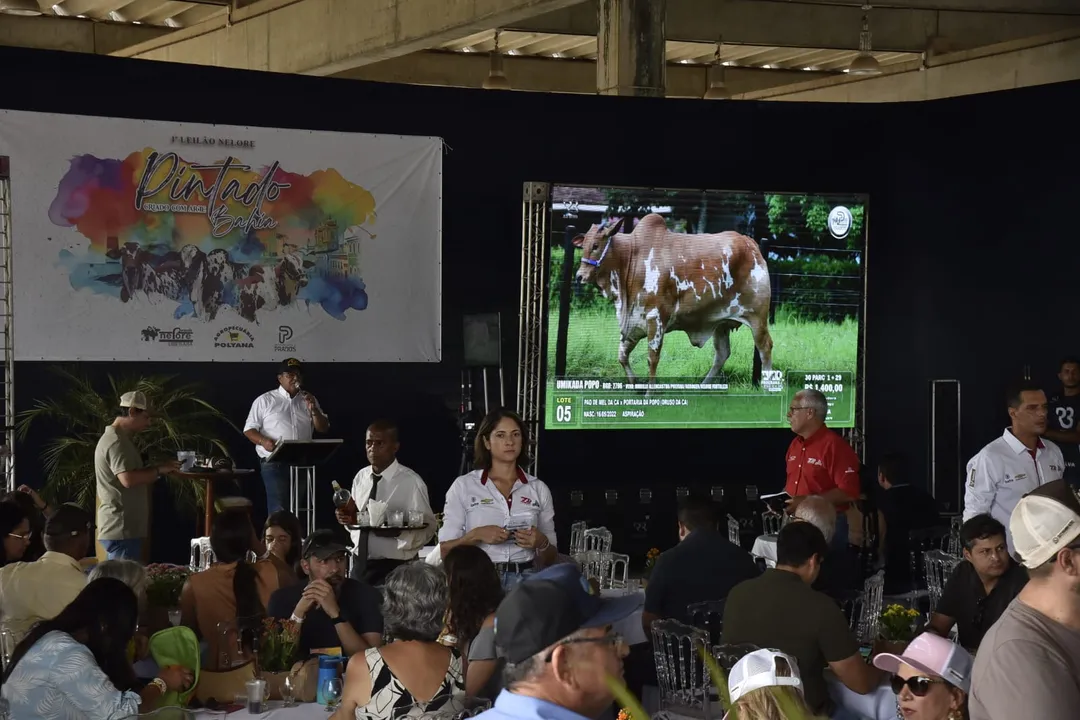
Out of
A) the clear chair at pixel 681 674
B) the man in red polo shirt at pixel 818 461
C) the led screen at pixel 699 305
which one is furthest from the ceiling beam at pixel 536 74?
the clear chair at pixel 681 674

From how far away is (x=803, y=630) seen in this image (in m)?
4.40

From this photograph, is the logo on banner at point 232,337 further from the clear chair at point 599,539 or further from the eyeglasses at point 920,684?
the eyeglasses at point 920,684

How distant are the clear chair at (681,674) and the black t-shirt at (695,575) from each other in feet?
1.47

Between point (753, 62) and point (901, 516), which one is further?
point (753, 62)

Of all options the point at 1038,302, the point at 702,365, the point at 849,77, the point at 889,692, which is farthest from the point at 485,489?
the point at 849,77

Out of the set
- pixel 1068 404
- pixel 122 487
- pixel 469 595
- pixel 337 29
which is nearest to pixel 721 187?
pixel 1068 404

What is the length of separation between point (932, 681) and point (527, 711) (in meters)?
1.42

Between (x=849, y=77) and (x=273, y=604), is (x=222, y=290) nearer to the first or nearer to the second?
(x=273, y=604)

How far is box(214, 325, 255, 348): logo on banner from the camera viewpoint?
988 cm

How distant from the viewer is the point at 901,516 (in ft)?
27.7

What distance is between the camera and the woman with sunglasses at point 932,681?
3219 millimetres

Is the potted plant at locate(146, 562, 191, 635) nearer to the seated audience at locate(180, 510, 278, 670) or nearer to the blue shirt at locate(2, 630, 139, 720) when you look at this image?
the seated audience at locate(180, 510, 278, 670)

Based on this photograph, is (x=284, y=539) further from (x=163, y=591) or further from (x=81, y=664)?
(x=81, y=664)

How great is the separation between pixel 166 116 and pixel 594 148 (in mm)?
3313
